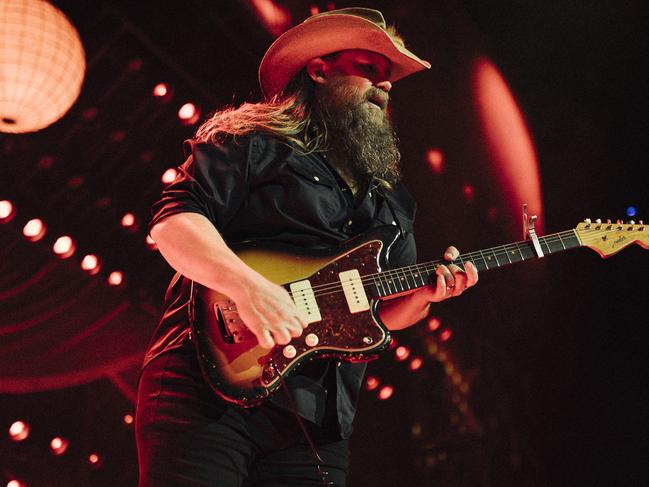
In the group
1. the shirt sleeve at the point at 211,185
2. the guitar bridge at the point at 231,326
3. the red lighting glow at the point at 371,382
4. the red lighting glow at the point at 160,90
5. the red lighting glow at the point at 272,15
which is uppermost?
the shirt sleeve at the point at 211,185

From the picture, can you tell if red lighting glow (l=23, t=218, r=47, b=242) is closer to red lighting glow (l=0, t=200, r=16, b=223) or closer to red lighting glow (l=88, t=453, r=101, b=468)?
red lighting glow (l=0, t=200, r=16, b=223)

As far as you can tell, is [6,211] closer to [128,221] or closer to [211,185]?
[128,221]

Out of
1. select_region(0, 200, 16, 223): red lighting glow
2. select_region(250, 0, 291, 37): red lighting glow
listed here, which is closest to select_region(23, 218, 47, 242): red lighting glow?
select_region(0, 200, 16, 223): red lighting glow

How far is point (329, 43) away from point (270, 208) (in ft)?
2.73

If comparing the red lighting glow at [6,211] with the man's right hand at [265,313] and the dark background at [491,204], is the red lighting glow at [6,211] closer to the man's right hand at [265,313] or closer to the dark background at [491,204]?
the dark background at [491,204]

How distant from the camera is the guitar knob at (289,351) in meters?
1.65

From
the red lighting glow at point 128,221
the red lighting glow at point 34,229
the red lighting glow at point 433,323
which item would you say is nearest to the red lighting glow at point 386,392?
the red lighting glow at point 433,323

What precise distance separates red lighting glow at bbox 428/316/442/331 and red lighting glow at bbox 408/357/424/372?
0.55 ft

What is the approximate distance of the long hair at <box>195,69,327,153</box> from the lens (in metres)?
2.02

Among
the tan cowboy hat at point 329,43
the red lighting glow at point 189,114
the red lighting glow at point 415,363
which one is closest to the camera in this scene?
the tan cowboy hat at point 329,43

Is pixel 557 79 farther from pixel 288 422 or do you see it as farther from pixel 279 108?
pixel 288 422

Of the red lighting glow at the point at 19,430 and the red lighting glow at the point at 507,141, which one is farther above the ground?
the red lighting glow at the point at 19,430

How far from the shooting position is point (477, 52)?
3.55 metres

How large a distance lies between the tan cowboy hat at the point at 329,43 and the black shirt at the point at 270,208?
1.68 ft
